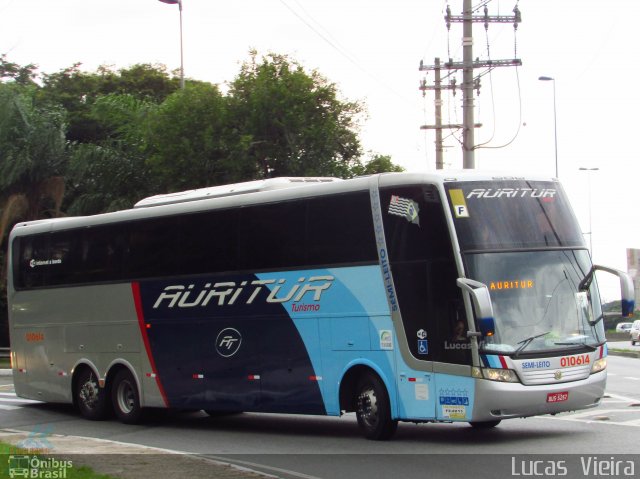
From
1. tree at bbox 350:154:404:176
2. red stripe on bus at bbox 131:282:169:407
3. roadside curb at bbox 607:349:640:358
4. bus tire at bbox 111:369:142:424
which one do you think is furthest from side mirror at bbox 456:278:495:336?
roadside curb at bbox 607:349:640:358

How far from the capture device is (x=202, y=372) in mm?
17891

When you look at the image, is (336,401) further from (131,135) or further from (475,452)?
(131,135)

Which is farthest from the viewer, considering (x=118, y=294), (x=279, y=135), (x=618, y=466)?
(x=279, y=135)

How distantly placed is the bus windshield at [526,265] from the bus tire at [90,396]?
9.07m

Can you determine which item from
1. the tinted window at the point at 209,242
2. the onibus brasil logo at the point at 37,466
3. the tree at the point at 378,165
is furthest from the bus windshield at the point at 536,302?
the tree at the point at 378,165

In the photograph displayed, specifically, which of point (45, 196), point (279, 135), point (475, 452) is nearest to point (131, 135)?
point (45, 196)

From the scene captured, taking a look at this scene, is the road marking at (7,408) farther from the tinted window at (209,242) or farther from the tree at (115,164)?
the tree at (115,164)

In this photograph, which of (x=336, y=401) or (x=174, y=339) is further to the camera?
(x=174, y=339)

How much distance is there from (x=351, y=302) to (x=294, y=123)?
18.1m

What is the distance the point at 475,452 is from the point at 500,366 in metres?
1.16

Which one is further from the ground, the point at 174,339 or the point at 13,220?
the point at 13,220

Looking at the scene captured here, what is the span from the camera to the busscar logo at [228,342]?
17250mm

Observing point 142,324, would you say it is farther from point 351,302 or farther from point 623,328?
point 623,328

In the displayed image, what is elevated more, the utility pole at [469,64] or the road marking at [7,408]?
the utility pole at [469,64]
